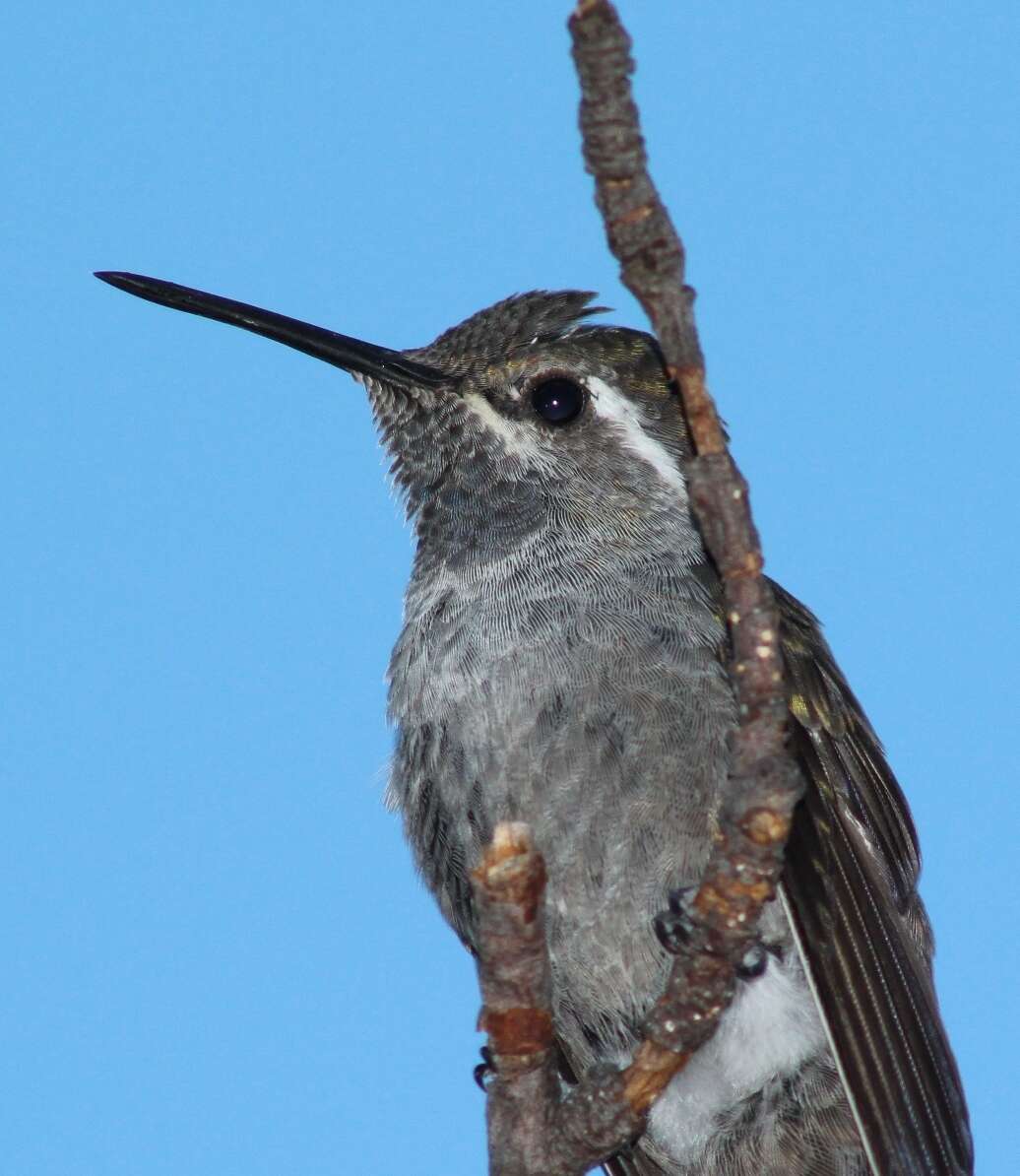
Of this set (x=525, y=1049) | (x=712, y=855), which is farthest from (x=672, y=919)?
(x=712, y=855)

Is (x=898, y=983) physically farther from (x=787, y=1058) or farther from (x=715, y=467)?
(x=715, y=467)

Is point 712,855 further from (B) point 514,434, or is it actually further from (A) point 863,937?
(B) point 514,434

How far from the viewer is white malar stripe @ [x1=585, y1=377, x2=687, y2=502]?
17.6 feet

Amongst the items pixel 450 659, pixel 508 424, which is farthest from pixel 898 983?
pixel 508 424

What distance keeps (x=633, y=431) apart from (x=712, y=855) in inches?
101

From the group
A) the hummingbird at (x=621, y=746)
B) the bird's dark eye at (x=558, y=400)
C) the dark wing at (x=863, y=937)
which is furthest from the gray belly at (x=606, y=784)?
the bird's dark eye at (x=558, y=400)

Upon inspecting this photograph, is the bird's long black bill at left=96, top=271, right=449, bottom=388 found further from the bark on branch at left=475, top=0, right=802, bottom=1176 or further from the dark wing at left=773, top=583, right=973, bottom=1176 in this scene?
the bark on branch at left=475, top=0, right=802, bottom=1176

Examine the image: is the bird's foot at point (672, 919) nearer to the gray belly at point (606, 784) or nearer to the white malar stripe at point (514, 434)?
the gray belly at point (606, 784)

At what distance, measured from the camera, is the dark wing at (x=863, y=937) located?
14.4 ft

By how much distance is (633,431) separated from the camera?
5.43m

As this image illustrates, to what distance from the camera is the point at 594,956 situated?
4.86 metres

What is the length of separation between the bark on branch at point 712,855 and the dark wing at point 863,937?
116cm

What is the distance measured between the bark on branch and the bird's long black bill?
8.54 ft

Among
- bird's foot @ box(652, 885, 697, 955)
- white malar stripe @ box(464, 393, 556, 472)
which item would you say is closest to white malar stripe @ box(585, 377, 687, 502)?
white malar stripe @ box(464, 393, 556, 472)
